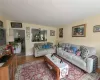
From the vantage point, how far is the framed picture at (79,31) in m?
3.24

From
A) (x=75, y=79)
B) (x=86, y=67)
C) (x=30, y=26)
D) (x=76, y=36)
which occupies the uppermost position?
(x=30, y=26)

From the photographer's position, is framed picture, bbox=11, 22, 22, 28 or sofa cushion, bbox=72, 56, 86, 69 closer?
sofa cushion, bbox=72, 56, 86, 69

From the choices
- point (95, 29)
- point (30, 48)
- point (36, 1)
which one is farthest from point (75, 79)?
point (30, 48)

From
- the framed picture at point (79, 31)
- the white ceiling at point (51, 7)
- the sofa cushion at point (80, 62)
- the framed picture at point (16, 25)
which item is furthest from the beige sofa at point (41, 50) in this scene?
the white ceiling at point (51, 7)

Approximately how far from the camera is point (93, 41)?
284cm

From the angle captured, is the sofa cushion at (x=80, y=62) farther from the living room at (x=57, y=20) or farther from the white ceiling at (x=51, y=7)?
the white ceiling at (x=51, y=7)

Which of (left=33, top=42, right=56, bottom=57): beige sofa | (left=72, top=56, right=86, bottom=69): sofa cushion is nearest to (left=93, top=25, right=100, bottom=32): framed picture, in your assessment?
(left=72, top=56, right=86, bottom=69): sofa cushion

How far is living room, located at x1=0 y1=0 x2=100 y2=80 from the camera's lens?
6.45 ft

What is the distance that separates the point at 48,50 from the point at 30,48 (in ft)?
4.10

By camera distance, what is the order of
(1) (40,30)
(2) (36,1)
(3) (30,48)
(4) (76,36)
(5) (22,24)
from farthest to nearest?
(1) (40,30)
(3) (30,48)
(5) (22,24)
(4) (76,36)
(2) (36,1)

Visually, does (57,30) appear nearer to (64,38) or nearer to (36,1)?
(64,38)

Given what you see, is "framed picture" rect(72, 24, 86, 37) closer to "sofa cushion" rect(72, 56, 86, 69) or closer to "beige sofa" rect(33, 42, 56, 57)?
"sofa cushion" rect(72, 56, 86, 69)

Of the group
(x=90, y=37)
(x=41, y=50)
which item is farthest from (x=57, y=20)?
(x=41, y=50)

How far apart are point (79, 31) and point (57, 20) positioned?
130cm
